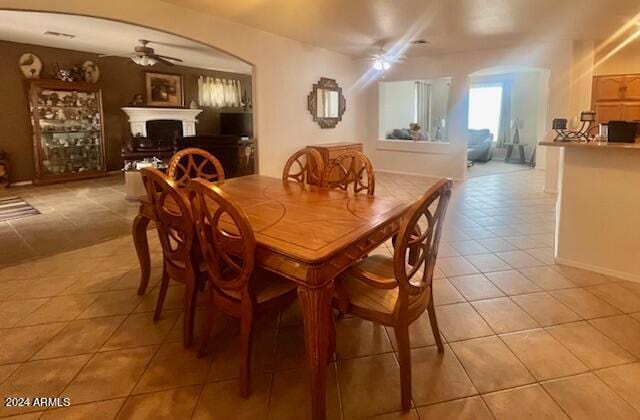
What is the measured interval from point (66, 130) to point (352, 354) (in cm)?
748

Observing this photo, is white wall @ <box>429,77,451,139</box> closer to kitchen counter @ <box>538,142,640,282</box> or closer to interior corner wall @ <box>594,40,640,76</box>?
interior corner wall @ <box>594,40,640,76</box>

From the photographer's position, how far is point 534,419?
1.59m

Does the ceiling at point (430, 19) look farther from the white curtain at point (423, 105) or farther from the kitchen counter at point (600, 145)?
the white curtain at point (423, 105)

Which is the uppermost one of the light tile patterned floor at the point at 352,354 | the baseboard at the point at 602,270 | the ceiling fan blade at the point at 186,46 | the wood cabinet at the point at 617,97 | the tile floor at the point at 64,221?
the ceiling fan blade at the point at 186,46

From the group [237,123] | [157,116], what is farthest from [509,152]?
[157,116]

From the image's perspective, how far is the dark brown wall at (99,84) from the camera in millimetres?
6605

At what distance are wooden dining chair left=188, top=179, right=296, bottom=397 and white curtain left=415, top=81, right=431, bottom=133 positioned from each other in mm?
9410

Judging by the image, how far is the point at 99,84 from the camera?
7594mm

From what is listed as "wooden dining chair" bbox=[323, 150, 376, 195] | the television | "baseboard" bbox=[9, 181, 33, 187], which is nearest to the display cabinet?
"baseboard" bbox=[9, 181, 33, 187]

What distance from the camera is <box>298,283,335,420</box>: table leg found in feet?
4.86

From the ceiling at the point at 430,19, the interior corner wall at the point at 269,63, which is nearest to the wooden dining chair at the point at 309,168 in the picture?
the ceiling at the point at 430,19

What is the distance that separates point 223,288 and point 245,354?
1.04 ft

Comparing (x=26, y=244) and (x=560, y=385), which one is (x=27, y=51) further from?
(x=560, y=385)

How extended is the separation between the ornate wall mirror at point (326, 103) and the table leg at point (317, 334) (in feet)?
16.8
